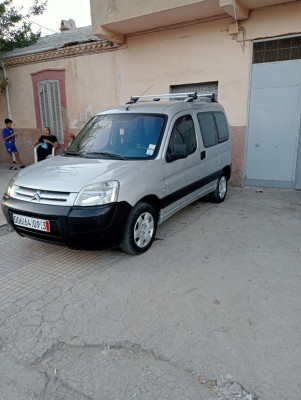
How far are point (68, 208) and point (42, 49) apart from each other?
8.69 meters

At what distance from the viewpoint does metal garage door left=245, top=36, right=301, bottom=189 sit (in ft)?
21.9

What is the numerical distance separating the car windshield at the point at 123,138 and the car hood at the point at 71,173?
24cm

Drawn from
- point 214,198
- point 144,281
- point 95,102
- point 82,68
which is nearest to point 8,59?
point 82,68

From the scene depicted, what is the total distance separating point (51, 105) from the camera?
418 inches

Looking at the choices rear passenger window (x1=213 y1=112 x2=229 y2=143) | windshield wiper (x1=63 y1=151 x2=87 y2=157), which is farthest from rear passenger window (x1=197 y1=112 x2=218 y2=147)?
windshield wiper (x1=63 y1=151 x2=87 y2=157)

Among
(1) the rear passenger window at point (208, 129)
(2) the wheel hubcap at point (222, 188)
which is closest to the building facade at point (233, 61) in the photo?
(2) the wheel hubcap at point (222, 188)

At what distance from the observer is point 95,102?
9.60m

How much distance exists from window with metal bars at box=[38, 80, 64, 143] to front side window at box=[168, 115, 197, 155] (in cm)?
676

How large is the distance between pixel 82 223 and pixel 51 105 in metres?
8.43

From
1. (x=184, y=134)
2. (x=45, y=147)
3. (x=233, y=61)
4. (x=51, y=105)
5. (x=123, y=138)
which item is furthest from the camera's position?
(x=51, y=105)

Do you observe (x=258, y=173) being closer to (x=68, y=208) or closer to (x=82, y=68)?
(x=68, y=208)

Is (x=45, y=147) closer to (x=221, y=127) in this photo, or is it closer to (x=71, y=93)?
(x=71, y=93)

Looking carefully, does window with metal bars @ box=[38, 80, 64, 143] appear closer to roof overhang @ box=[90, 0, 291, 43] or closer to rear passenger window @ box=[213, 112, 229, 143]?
roof overhang @ box=[90, 0, 291, 43]

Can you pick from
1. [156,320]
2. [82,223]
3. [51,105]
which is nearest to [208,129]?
[82,223]
